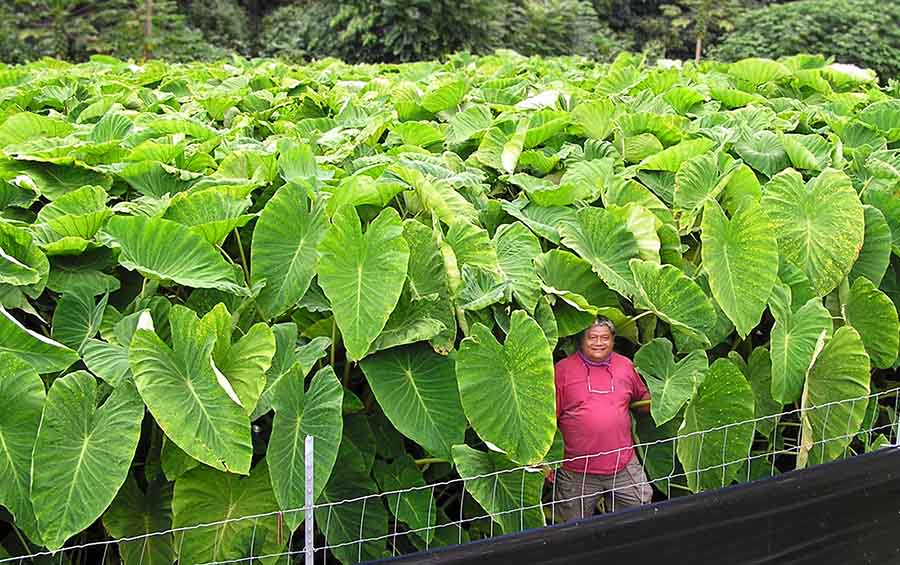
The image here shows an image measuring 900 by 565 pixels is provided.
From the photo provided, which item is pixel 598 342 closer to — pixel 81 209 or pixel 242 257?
pixel 242 257

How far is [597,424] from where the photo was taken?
7.89 feet

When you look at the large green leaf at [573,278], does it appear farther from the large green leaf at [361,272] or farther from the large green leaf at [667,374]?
the large green leaf at [361,272]

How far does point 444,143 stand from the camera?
11.1 ft

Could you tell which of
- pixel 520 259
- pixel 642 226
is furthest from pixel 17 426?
pixel 642 226

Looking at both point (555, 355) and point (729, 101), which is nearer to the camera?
point (555, 355)

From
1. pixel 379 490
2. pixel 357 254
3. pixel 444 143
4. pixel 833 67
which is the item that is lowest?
pixel 833 67

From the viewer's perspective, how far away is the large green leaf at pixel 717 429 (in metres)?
2.39

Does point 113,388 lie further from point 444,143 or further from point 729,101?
point 729,101

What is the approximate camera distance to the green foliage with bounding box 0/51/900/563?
1.94 m

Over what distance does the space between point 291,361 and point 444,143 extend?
1.49 m

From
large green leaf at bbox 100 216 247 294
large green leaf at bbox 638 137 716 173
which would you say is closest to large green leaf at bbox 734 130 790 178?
large green leaf at bbox 638 137 716 173

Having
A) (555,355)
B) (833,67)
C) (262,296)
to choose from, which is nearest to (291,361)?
(262,296)

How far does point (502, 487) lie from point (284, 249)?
2.35 feet

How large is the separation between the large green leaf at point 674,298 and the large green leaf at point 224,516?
0.97 m
